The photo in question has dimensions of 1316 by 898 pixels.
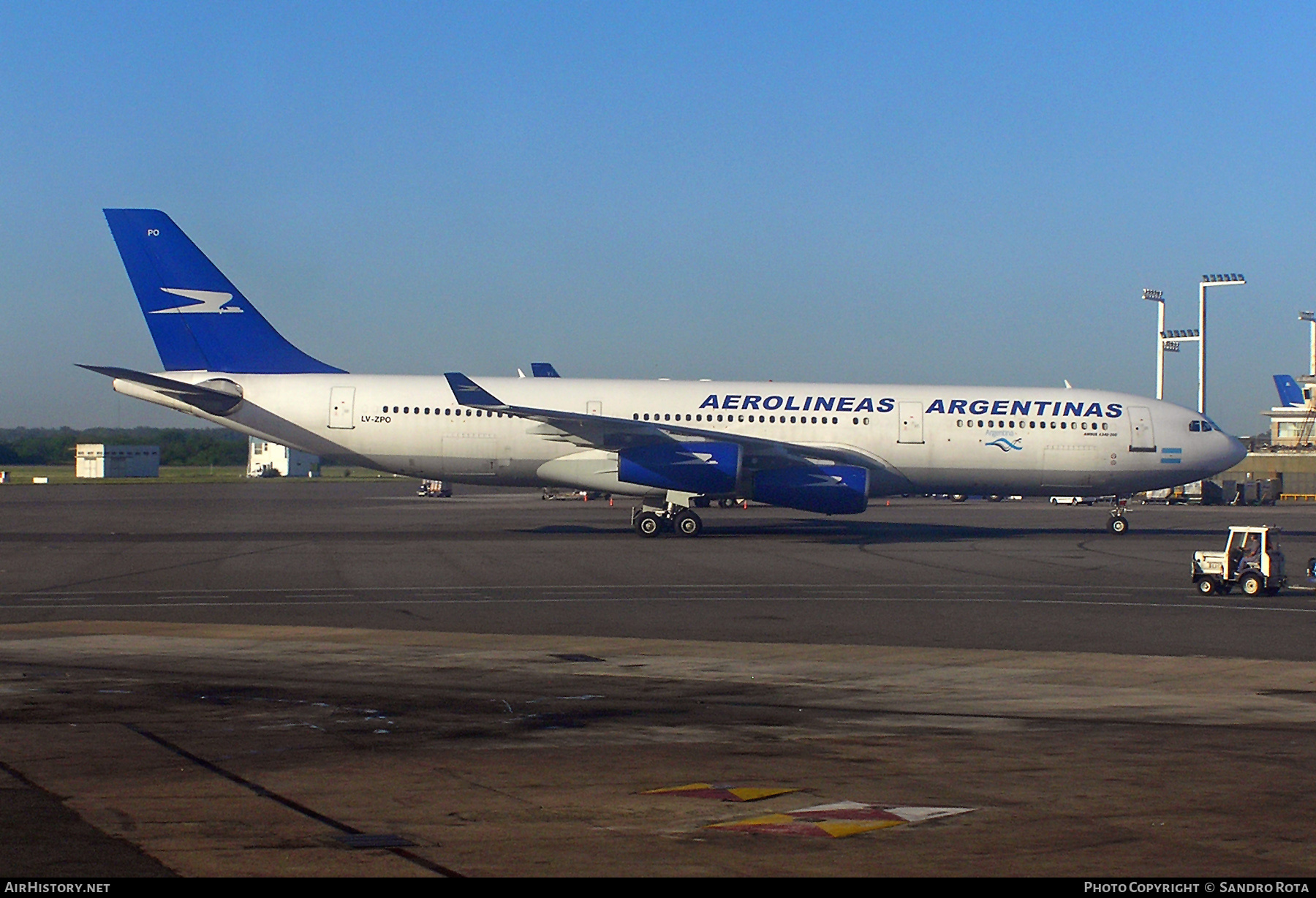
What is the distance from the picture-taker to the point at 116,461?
102 m

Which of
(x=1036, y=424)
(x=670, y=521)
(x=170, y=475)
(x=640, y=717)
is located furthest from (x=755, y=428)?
(x=170, y=475)

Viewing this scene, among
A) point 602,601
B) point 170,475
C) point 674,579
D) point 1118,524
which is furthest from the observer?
point 170,475

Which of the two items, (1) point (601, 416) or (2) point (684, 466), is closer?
(2) point (684, 466)

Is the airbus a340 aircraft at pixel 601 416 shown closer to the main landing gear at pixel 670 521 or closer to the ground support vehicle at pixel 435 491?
the main landing gear at pixel 670 521

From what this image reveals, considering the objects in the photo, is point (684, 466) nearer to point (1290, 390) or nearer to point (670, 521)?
point (670, 521)

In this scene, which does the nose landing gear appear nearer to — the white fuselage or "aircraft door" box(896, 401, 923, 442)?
the white fuselage

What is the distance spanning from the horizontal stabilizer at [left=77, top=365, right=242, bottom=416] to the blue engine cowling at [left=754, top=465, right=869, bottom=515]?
1479cm

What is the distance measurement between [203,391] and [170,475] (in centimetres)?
7928

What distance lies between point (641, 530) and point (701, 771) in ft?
87.1

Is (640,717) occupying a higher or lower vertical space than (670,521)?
lower

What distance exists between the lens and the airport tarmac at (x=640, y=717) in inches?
270

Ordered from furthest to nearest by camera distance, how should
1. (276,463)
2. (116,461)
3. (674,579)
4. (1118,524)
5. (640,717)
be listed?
(276,463), (116,461), (1118,524), (674,579), (640,717)

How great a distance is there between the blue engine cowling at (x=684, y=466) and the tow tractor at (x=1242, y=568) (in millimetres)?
13424

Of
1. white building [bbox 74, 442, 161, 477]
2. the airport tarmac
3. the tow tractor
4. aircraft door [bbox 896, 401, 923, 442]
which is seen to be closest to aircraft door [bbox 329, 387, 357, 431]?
the airport tarmac
